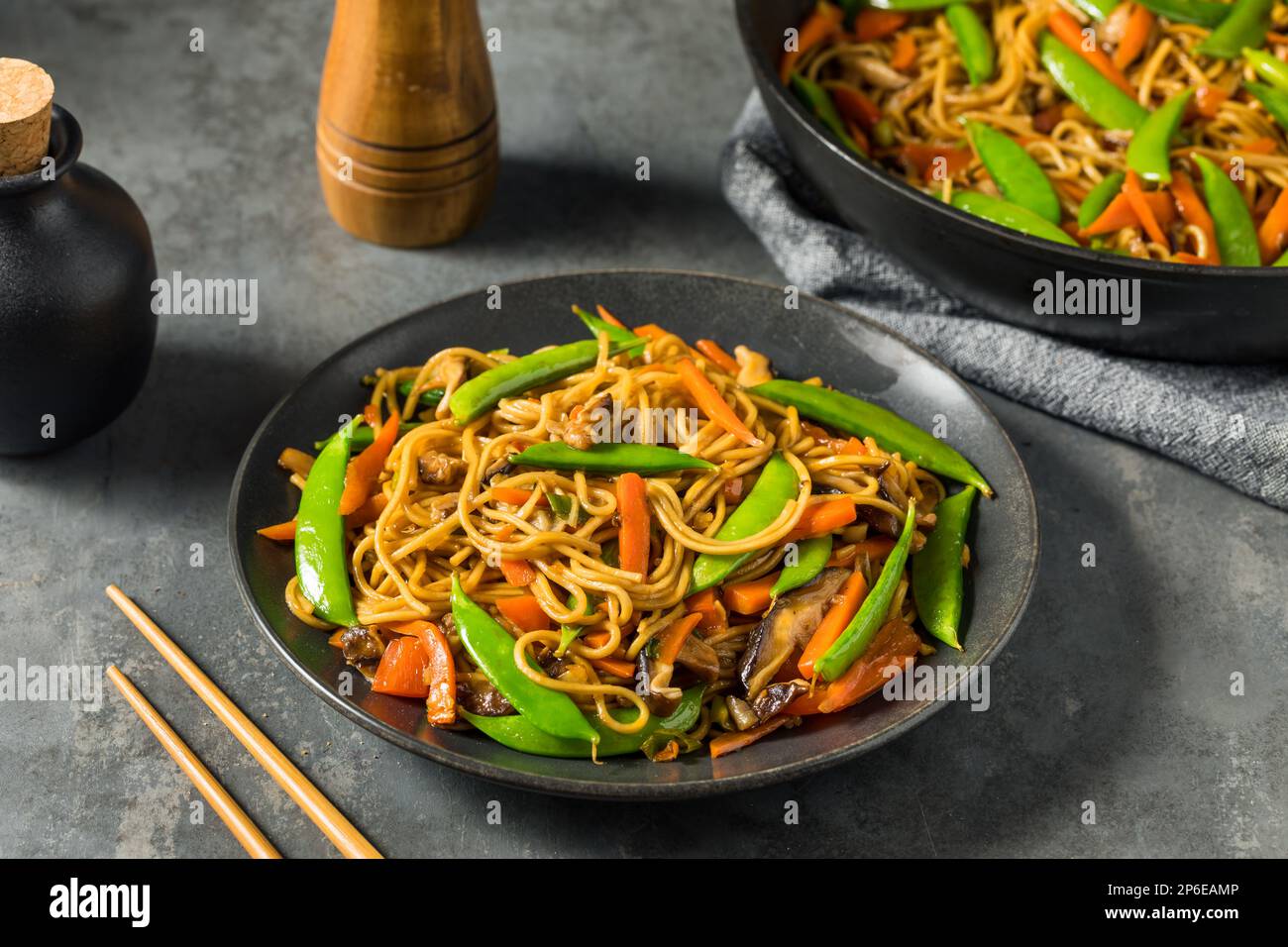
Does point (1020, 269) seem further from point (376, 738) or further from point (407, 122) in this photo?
point (376, 738)

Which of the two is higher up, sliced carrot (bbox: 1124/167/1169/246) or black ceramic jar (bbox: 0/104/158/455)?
sliced carrot (bbox: 1124/167/1169/246)

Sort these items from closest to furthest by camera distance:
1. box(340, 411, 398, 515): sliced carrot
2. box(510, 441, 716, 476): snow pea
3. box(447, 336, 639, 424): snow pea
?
box(510, 441, 716, 476): snow pea, box(340, 411, 398, 515): sliced carrot, box(447, 336, 639, 424): snow pea

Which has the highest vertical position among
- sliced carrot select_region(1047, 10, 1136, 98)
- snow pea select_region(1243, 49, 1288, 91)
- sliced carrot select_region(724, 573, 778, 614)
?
snow pea select_region(1243, 49, 1288, 91)

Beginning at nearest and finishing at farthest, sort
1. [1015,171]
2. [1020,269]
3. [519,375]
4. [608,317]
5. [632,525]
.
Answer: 1. [632,525]
2. [519,375]
3. [1020,269]
4. [608,317]
5. [1015,171]

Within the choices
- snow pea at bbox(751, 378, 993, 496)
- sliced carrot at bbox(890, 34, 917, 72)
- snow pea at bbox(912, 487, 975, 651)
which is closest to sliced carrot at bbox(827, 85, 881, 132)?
sliced carrot at bbox(890, 34, 917, 72)

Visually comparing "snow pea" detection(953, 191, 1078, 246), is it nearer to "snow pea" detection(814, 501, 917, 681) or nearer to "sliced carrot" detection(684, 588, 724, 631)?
"snow pea" detection(814, 501, 917, 681)

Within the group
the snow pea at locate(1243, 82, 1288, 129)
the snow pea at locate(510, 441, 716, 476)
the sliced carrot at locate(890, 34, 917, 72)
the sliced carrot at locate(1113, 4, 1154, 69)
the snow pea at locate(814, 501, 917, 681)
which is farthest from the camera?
the sliced carrot at locate(890, 34, 917, 72)

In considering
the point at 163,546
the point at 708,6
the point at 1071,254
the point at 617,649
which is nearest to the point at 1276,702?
the point at 1071,254

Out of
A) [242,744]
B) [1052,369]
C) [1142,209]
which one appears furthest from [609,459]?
[1142,209]
